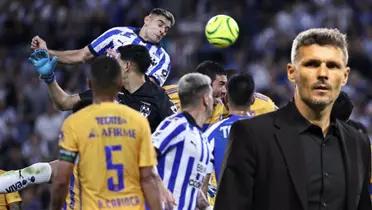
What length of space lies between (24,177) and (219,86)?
2.32m

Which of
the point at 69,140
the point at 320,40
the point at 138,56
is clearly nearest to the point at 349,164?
the point at 320,40

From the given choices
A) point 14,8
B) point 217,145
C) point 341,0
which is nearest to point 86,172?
point 217,145

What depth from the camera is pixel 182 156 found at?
7961 millimetres

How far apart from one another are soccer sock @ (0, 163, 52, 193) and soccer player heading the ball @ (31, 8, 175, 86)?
1445 millimetres

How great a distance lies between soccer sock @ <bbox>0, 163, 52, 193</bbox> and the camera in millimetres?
8766

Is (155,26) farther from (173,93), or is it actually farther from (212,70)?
(173,93)

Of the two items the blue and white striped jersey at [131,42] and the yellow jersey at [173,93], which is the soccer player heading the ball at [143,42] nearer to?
the blue and white striped jersey at [131,42]

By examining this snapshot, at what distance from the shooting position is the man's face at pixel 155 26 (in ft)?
33.8

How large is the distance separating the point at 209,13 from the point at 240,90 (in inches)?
457

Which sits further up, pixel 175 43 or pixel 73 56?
pixel 73 56

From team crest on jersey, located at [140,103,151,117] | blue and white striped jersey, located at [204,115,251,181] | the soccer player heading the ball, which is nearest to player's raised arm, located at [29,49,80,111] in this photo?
team crest on jersey, located at [140,103,151,117]

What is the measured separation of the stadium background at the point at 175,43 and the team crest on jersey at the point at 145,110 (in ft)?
25.2

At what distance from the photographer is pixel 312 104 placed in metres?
5.20

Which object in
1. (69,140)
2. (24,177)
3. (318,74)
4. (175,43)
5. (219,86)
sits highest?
(318,74)
